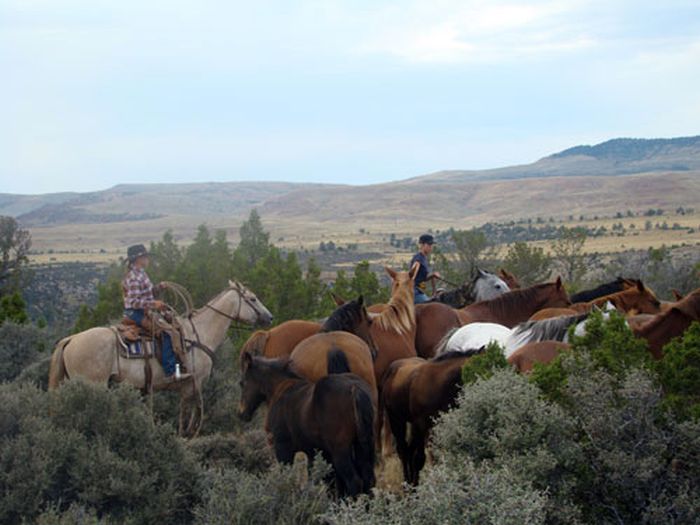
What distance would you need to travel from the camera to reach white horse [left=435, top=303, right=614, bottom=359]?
8.01 metres

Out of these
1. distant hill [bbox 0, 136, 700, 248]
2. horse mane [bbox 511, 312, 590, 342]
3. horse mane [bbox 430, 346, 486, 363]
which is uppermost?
horse mane [bbox 511, 312, 590, 342]

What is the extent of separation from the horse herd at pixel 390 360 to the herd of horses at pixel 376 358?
0.01 meters

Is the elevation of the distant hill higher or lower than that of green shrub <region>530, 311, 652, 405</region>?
lower

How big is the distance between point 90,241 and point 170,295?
11477 cm

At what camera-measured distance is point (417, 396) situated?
7699 mm

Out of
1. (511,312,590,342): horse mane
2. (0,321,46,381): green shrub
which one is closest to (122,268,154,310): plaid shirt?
(511,312,590,342): horse mane

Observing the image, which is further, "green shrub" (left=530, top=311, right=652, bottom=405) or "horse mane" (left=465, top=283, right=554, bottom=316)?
"horse mane" (left=465, top=283, right=554, bottom=316)

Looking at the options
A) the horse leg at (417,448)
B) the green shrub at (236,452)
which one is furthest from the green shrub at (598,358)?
the green shrub at (236,452)

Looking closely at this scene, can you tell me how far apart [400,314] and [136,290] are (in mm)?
3482

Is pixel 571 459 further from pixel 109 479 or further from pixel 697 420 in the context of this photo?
pixel 109 479

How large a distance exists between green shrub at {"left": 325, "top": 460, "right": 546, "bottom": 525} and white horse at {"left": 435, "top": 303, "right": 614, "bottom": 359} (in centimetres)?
302

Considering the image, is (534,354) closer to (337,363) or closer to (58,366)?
(337,363)

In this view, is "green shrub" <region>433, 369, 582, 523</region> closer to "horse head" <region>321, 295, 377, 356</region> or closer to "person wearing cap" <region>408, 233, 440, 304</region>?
"horse head" <region>321, 295, 377, 356</region>

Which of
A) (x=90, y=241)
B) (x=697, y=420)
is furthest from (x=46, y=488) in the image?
(x=90, y=241)
